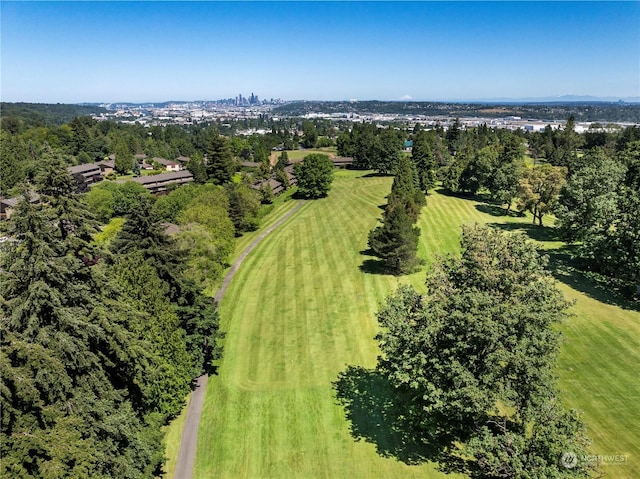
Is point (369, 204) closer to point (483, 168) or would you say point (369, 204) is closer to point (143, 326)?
point (483, 168)

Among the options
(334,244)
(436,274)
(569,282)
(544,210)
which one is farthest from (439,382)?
(544,210)

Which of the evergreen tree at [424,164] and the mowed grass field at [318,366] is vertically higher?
the evergreen tree at [424,164]

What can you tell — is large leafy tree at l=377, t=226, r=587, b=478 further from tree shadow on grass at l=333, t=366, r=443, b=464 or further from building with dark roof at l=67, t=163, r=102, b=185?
building with dark roof at l=67, t=163, r=102, b=185

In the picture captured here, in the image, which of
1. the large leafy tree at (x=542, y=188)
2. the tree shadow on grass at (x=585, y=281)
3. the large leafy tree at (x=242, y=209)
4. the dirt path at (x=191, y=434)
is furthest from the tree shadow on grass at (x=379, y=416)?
the large leafy tree at (x=542, y=188)

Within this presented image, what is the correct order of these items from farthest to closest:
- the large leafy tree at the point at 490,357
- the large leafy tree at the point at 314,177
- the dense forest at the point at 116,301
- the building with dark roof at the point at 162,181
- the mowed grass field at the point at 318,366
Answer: the building with dark roof at the point at 162,181 → the large leafy tree at the point at 314,177 → the mowed grass field at the point at 318,366 → the large leafy tree at the point at 490,357 → the dense forest at the point at 116,301

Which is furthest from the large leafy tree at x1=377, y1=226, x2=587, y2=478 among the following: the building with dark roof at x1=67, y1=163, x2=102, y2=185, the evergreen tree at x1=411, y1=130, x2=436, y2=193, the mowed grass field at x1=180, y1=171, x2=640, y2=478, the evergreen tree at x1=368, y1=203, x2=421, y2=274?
the building with dark roof at x1=67, y1=163, x2=102, y2=185

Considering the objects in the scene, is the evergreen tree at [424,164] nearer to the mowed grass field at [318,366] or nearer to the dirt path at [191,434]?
the mowed grass field at [318,366]
